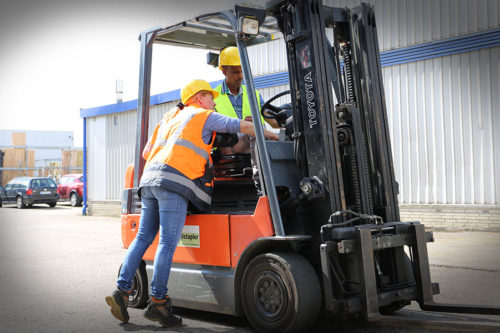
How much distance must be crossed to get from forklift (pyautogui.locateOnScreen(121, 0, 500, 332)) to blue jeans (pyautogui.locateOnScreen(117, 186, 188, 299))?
229 mm

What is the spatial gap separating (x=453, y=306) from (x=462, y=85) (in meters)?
8.66

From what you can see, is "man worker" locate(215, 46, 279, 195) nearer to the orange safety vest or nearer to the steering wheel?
the steering wheel

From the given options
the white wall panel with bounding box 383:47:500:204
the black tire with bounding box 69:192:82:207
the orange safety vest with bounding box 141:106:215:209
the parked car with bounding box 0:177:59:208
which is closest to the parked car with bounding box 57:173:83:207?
the black tire with bounding box 69:192:82:207

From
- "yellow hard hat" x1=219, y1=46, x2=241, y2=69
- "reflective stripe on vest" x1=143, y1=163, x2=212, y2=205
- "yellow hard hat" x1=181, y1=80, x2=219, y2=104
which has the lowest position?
"reflective stripe on vest" x1=143, y1=163, x2=212, y2=205

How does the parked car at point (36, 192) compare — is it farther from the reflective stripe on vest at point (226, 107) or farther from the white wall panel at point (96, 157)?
the reflective stripe on vest at point (226, 107)

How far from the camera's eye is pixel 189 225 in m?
4.89

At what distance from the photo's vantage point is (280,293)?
13.5 feet

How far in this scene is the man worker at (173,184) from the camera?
15.1 ft

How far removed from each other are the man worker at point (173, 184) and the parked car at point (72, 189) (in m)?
24.2

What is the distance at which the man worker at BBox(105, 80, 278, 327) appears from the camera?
181 inches

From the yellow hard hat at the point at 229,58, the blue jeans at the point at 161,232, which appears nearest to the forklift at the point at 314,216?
the blue jeans at the point at 161,232

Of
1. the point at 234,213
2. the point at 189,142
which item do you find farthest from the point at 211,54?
the point at 234,213

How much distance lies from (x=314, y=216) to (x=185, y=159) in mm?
1159

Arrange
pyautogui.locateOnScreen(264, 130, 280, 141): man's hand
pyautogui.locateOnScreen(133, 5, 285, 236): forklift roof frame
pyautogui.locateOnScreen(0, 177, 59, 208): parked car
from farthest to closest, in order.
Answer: pyautogui.locateOnScreen(0, 177, 59, 208): parked car < pyautogui.locateOnScreen(133, 5, 285, 236): forklift roof frame < pyautogui.locateOnScreen(264, 130, 280, 141): man's hand
